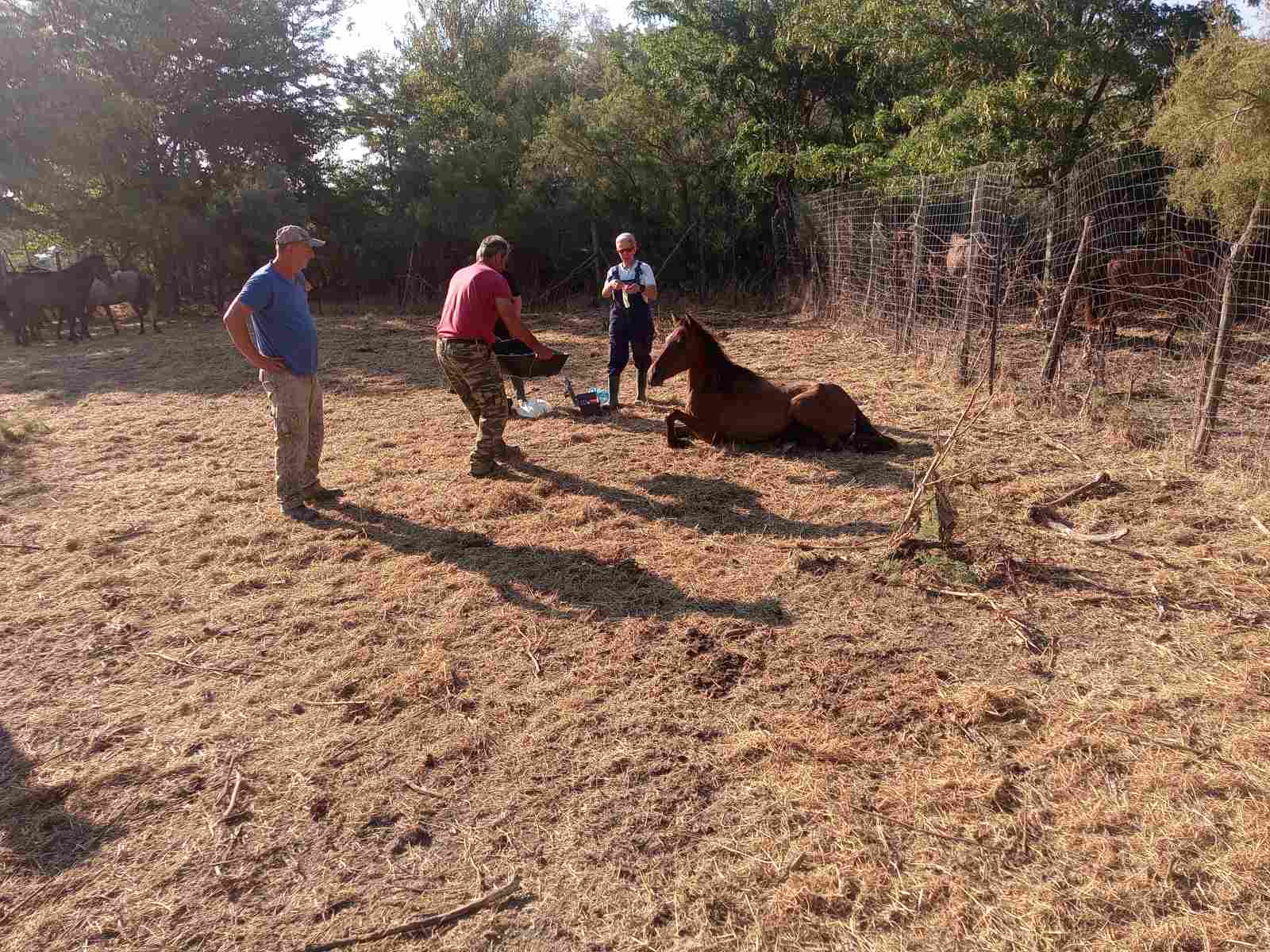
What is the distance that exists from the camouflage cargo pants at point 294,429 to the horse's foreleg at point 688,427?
2.91 meters

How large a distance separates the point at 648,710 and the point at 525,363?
3.32 m

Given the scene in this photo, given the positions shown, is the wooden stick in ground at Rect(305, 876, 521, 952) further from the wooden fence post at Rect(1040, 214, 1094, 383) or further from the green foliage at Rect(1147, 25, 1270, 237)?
the wooden fence post at Rect(1040, 214, 1094, 383)

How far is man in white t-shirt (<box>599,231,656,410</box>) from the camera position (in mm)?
7816

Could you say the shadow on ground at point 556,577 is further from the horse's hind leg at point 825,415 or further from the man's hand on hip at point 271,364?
the horse's hind leg at point 825,415

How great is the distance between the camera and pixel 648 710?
3533 millimetres

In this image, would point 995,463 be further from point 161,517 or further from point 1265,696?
point 161,517

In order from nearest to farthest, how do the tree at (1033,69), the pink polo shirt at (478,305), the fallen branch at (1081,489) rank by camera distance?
1. the fallen branch at (1081,489)
2. the pink polo shirt at (478,305)
3. the tree at (1033,69)

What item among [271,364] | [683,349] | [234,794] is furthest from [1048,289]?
[234,794]

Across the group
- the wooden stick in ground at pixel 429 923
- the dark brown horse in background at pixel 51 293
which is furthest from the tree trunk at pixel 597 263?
the wooden stick in ground at pixel 429 923

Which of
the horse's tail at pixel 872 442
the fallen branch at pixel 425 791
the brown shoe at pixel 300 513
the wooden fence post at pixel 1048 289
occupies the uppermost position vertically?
the wooden fence post at pixel 1048 289

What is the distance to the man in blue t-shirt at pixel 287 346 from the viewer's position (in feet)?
17.3

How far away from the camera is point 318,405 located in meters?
5.93

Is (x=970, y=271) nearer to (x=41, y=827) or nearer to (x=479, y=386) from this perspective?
(x=479, y=386)

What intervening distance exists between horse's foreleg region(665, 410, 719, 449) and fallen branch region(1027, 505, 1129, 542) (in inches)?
105
